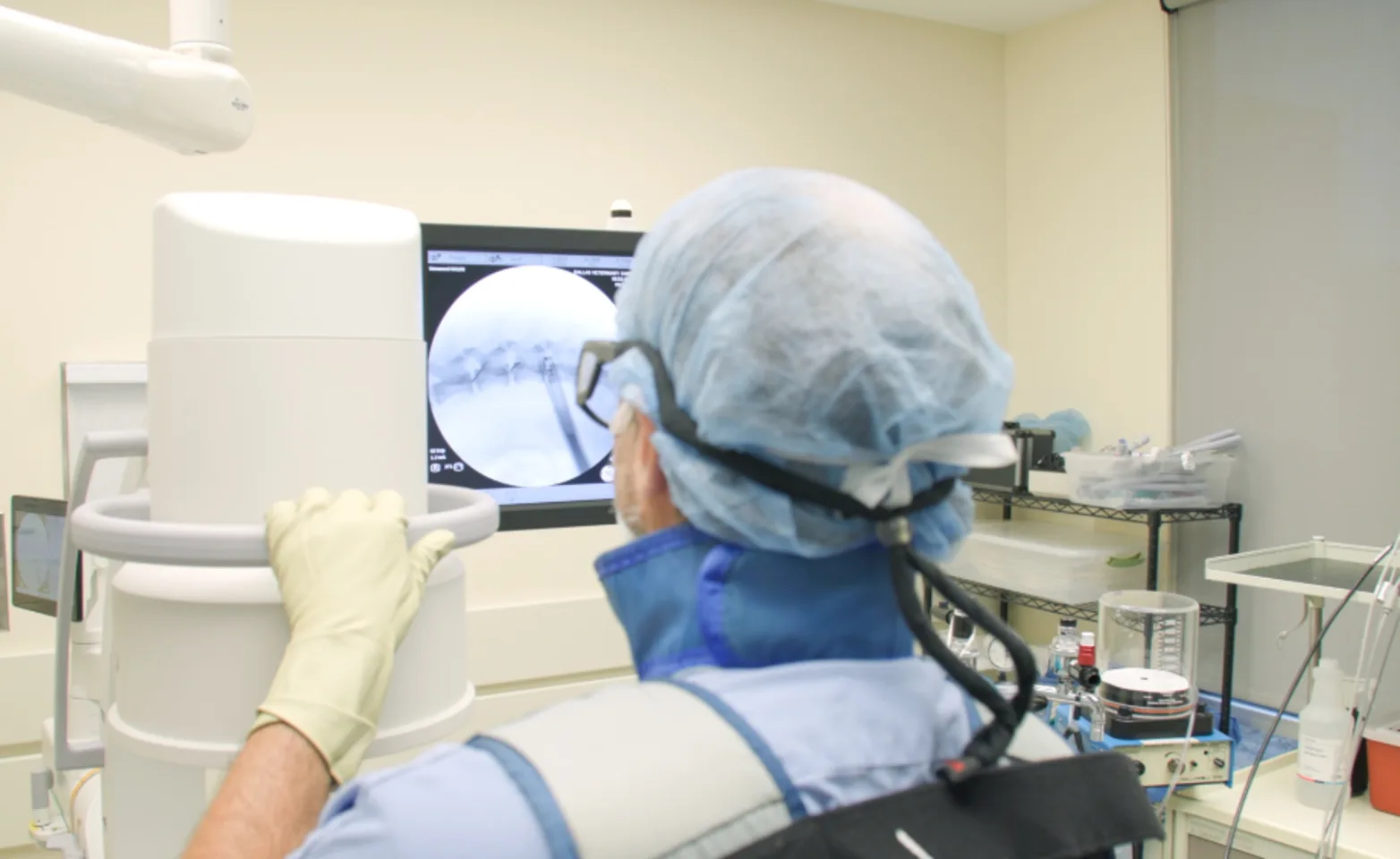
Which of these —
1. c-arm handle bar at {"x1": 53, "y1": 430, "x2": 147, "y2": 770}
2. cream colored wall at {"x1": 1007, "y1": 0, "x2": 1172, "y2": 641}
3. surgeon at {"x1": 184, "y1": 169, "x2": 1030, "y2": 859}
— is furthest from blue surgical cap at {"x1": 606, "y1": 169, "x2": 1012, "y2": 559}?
cream colored wall at {"x1": 1007, "y1": 0, "x2": 1172, "y2": 641}

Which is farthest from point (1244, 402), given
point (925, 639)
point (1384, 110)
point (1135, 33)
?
point (925, 639)

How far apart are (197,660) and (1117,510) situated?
2.38m

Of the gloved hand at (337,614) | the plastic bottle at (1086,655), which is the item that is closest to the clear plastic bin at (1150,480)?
the plastic bottle at (1086,655)

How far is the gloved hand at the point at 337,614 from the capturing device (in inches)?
32.5

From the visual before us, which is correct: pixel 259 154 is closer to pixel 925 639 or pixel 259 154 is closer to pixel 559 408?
pixel 559 408

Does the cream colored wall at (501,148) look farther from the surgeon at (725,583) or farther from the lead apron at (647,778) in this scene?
the lead apron at (647,778)

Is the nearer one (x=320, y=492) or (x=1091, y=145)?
(x=320, y=492)

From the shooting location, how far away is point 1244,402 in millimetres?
2805

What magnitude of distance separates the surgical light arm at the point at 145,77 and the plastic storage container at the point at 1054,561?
83.6 inches

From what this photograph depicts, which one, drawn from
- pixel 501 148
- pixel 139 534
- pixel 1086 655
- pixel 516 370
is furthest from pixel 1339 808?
pixel 501 148

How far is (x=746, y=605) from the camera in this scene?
2.47 feet

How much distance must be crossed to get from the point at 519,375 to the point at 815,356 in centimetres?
80

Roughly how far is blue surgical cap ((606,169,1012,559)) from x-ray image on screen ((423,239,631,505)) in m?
0.65

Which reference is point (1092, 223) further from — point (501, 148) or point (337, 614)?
point (337, 614)
